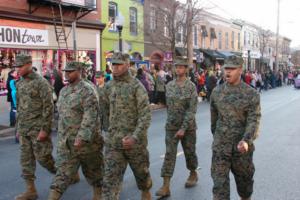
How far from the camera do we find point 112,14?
25578 mm

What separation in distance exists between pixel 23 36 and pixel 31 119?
13321mm

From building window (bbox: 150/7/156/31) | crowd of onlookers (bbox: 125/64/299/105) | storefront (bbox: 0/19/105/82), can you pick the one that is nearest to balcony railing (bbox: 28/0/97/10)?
storefront (bbox: 0/19/105/82)

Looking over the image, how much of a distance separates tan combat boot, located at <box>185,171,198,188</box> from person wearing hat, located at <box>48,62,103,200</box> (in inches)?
72.4

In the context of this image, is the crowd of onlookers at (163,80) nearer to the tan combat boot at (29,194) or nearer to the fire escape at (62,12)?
the tan combat boot at (29,194)

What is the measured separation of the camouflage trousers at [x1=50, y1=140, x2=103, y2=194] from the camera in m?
5.15

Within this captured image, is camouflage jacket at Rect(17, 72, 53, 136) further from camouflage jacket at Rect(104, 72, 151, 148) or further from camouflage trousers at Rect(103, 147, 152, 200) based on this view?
camouflage trousers at Rect(103, 147, 152, 200)

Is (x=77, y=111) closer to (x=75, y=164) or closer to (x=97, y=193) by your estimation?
(x=75, y=164)

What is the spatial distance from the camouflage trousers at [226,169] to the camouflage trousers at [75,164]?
148 cm

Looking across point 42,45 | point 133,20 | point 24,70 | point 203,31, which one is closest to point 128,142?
point 24,70

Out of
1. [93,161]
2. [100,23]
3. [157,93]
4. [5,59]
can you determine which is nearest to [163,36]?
[100,23]

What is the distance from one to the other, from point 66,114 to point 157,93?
1308 cm

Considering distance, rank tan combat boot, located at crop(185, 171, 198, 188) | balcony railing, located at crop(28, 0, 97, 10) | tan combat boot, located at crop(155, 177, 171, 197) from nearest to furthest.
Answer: tan combat boot, located at crop(155, 177, 171, 197)
tan combat boot, located at crop(185, 171, 198, 188)
balcony railing, located at crop(28, 0, 97, 10)

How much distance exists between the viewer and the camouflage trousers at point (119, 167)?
16.8 feet

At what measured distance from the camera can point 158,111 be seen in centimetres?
1838
